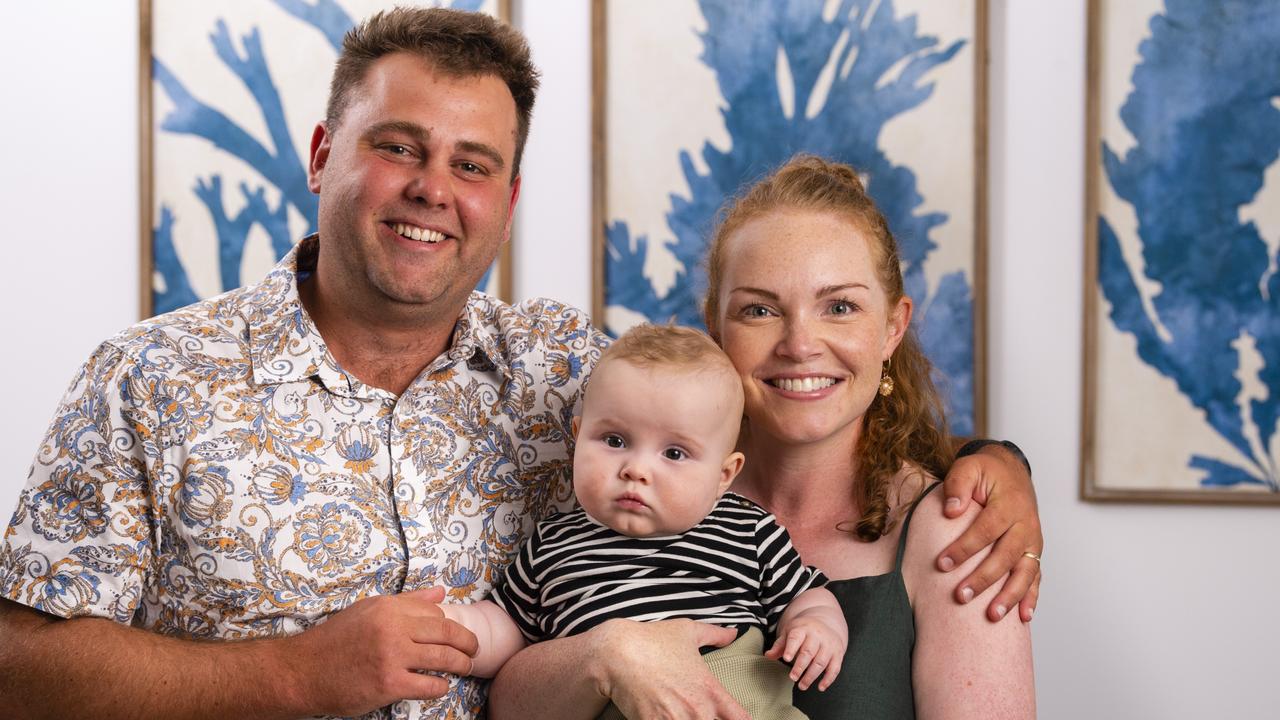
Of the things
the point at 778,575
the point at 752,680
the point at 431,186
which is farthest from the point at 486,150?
the point at 752,680

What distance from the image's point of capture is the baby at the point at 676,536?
1665 millimetres

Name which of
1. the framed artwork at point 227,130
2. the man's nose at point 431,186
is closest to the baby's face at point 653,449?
the man's nose at point 431,186

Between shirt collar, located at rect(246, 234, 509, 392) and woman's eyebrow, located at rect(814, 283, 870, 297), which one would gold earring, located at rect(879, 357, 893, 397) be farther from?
shirt collar, located at rect(246, 234, 509, 392)

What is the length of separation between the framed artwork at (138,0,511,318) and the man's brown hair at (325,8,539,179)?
1180mm

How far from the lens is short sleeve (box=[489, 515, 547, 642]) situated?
5.98 ft

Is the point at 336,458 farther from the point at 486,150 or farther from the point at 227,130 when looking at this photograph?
the point at 227,130

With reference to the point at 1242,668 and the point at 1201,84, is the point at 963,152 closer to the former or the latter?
the point at 1201,84

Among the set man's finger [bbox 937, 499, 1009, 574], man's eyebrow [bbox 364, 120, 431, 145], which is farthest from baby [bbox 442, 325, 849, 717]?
man's eyebrow [bbox 364, 120, 431, 145]

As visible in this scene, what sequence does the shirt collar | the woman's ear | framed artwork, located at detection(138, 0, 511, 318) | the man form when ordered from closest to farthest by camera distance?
the man, the shirt collar, the woman's ear, framed artwork, located at detection(138, 0, 511, 318)

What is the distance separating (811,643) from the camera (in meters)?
1.58

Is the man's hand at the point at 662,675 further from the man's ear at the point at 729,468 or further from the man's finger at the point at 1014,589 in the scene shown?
the man's finger at the point at 1014,589

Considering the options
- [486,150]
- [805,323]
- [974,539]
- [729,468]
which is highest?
[486,150]

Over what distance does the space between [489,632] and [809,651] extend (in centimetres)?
57

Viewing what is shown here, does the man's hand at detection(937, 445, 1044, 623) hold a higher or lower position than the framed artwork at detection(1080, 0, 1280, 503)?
lower
